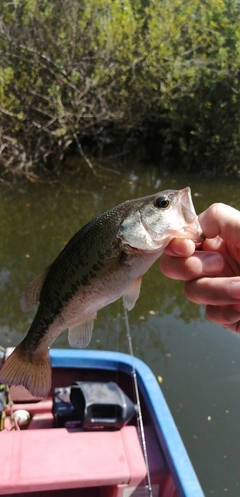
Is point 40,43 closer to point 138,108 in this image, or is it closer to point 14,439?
point 138,108

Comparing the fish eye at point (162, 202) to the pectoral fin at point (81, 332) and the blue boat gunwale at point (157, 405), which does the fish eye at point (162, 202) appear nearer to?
the pectoral fin at point (81, 332)

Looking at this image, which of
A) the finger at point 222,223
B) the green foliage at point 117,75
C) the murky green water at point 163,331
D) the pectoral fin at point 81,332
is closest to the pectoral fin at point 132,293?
the pectoral fin at point 81,332

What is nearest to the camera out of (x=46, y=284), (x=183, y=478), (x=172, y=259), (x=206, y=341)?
(x=46, y=284)

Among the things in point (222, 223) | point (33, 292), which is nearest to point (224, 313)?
point (222, 223)

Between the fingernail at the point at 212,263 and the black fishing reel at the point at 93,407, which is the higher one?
the fingernail at the point at 212,263

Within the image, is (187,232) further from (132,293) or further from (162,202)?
(132,293)

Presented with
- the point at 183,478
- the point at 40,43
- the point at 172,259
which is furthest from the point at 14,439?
the point at 40,43

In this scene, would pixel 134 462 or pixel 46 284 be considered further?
pixel 134 462
